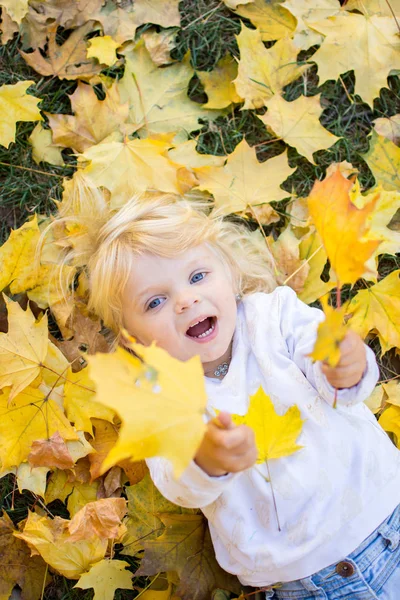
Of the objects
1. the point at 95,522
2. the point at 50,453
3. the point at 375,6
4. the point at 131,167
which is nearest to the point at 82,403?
the point at 50,453

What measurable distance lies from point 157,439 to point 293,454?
0.64 m

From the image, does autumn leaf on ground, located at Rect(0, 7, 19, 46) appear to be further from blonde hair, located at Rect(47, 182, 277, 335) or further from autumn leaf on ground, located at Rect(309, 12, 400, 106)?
autumn leaf on ground, located at Rect(309, 12, 400, 106)

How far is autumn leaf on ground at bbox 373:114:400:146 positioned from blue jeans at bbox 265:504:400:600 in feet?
4.06

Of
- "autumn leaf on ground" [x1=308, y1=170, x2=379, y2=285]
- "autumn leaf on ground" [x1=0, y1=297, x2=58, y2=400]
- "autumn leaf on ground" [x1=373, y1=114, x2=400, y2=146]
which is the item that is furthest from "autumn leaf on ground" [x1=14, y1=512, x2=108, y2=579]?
"autumn leaf on ground" [x1=373, y1=114, x2=400, y2=146]

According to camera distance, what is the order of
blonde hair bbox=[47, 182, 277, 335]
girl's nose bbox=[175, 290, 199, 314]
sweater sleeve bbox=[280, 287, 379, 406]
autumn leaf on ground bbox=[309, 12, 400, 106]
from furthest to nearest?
autumn leaf on ground bbox=[309, 12, 400, 106] → blonde hair bbox=[47, 182, 277, 335] → girl's nose bbox=[175, 290, 199, 314] → sweater sleeve bbox=[280, 287, 379, 406]

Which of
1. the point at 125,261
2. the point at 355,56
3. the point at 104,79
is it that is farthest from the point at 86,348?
the point at 355,56

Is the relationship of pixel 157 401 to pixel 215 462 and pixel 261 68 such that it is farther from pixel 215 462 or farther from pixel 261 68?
pixel 261 68

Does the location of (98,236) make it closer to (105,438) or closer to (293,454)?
(105,438)

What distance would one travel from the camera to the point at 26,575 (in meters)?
1.86

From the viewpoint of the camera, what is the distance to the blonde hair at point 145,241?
1.65m

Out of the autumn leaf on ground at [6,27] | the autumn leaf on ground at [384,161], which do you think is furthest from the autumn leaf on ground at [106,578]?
the autumn leaf on ground at [6,27]

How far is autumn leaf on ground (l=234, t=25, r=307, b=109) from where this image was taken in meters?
2.04

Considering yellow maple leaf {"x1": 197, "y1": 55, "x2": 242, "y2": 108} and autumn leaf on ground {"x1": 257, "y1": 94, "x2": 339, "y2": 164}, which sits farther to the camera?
yellow maple leaf {"x1": 197, "y1": 55, "x2": 242, "y2": 108}

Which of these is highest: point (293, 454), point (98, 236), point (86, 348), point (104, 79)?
point (104, 79)
